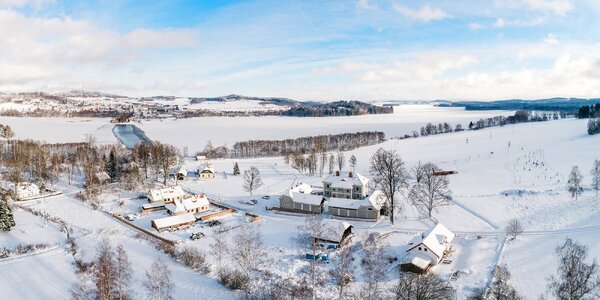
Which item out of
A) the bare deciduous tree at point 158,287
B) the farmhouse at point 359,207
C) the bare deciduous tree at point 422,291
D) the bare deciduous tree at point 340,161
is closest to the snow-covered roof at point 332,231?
the farmhouse at point 359,207

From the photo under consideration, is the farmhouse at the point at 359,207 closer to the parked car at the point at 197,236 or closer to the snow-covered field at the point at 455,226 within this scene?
the snow-covered field at the point at 455,226

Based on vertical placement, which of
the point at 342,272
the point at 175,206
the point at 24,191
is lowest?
the point at 342,272

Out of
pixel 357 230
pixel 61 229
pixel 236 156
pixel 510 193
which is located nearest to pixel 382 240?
pixel 357 230

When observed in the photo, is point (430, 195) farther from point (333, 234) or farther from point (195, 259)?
point (195, 259)

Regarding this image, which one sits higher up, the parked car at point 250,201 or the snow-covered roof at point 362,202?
the snow-covered roof at point 362,202

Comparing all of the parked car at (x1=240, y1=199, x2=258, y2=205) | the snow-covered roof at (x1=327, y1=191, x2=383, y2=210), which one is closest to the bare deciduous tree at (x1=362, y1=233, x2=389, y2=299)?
the snow-covered roof at (x1=327, y1=191, x2=383, y2=210)

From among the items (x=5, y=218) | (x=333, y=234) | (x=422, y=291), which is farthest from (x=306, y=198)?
(x=5, y=218)

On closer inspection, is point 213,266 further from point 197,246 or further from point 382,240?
point 382,240
